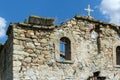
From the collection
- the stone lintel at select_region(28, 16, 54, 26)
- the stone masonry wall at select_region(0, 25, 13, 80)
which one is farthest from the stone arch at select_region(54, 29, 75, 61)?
the stone masonry wall at select_region(0, 25, 13, 80)

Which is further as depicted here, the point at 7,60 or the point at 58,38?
the point at 7,60

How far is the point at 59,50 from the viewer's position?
45.7 feet

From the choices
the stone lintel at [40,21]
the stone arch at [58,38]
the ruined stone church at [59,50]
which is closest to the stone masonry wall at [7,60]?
the ruined stone church at [59,50]

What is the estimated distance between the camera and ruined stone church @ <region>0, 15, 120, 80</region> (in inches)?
525

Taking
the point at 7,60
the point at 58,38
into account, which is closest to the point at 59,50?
the point at 58,38

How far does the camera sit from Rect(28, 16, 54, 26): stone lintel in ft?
45.4

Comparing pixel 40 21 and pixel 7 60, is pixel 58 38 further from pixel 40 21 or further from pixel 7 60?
pixel 7 60

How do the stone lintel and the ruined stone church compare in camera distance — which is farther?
the stone lintel

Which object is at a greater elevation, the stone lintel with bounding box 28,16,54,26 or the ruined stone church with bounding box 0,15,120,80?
the stone lintel with bounding box 28,16,54,26

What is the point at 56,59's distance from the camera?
13.7 m

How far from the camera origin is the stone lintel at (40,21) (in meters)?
13.8

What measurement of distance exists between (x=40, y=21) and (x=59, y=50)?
1291 millimetres

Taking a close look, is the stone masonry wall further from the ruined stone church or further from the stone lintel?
the stone lintel

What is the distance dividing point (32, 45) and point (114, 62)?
136 inches
